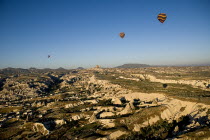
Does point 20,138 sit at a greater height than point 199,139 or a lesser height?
lesser

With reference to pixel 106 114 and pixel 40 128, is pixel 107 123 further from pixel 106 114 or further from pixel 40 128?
pixel 40 128

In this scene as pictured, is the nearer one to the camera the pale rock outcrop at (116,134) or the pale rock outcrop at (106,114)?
the pale rock outcrop at (116,134)

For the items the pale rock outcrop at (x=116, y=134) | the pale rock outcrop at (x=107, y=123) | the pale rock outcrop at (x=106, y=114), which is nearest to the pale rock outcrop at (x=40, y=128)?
the pale rock outcrop at (x=107, y=123)

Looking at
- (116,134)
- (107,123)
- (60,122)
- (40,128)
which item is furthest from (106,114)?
(40,128)

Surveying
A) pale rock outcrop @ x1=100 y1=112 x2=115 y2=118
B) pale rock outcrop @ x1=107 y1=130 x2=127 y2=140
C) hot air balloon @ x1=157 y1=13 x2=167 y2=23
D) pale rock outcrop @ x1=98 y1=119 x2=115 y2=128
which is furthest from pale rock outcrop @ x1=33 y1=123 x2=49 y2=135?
hot air balloon @ x1=157 y1=13 x2=167 y2=23

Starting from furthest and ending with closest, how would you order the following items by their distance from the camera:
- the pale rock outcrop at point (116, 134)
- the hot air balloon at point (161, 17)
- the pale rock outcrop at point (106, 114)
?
1. the pale rock outcrop at point (106, 114)
2. the hot air balloon at point (161, 17)
3. the pale rock outcrop at point (116, 134)

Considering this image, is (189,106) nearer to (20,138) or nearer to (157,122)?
(157,122)

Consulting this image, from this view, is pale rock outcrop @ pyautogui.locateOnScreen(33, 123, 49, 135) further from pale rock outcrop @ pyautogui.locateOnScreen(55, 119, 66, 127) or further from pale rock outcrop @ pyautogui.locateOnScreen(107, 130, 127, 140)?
pale rock outcrop @ pyautogui.locateOnScreen(107, 130, 127, 140)

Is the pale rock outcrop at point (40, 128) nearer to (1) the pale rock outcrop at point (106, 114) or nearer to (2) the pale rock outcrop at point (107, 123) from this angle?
(2) the pale rock outcrop at point (107, 123)

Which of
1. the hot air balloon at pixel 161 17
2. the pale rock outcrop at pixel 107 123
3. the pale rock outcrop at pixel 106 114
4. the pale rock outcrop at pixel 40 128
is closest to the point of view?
the pale rock outcrop at pixel 107 123

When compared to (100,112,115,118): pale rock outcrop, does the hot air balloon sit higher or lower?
higher

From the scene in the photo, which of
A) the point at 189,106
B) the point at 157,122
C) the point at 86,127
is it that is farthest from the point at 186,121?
→ the point at 86,127
